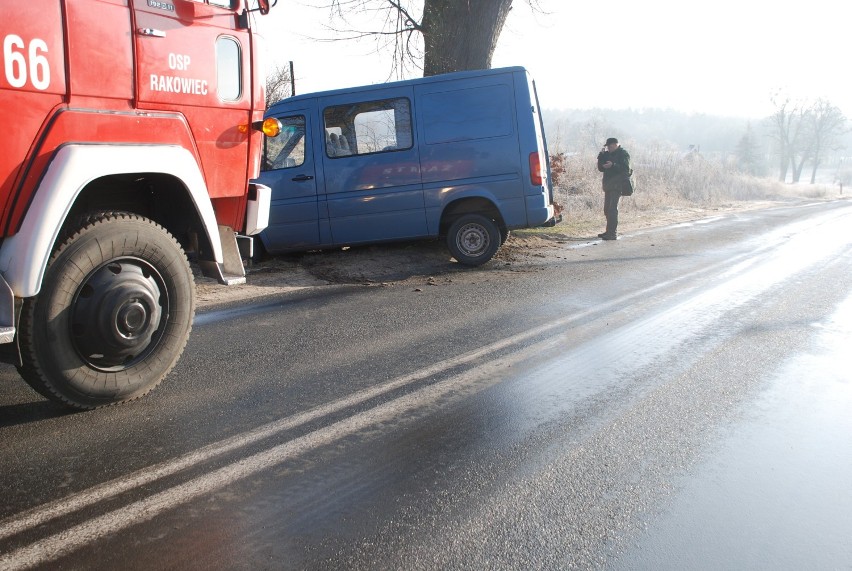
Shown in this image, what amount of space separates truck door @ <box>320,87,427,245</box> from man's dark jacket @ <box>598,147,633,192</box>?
5.18 meters

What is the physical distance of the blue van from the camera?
9.09m

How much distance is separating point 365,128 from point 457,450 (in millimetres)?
6584

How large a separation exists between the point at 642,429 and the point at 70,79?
3.52 metres

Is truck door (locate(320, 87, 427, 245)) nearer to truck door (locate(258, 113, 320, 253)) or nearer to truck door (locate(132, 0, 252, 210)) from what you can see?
truck door (locate(258, 113, 320, 253))

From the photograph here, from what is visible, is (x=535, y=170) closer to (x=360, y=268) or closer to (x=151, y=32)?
(x=360, y=268)

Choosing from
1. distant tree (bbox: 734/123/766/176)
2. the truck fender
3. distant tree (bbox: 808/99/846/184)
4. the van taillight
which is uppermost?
distant tree (bbox: 808/99/846/184)

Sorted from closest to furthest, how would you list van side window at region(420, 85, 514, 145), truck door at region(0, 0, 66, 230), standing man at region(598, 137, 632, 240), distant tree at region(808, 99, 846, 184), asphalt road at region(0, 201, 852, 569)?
asphalt road at region(0, 201, 852, 569), truck door at region(0, 0, 66, 230), van side window at region(420, 85, 514, 145), standing man at region(598, 137, 632, 240), distant tree at region(808, 99, 846, 184)

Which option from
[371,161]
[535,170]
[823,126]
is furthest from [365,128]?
[823,126]

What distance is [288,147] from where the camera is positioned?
938cm

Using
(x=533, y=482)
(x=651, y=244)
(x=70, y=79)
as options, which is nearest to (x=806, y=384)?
(x=533, y=482)

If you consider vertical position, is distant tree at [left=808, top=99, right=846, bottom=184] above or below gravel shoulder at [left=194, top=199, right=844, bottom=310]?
above

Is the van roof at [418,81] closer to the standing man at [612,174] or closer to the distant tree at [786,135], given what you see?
the standing man at [612,174]

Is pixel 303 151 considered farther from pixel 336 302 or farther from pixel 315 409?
pixel 315 409

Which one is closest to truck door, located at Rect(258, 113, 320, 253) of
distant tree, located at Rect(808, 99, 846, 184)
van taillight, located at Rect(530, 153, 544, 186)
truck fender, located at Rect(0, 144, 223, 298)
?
van taillight, located at Rect(530, 153, 544, 186)
